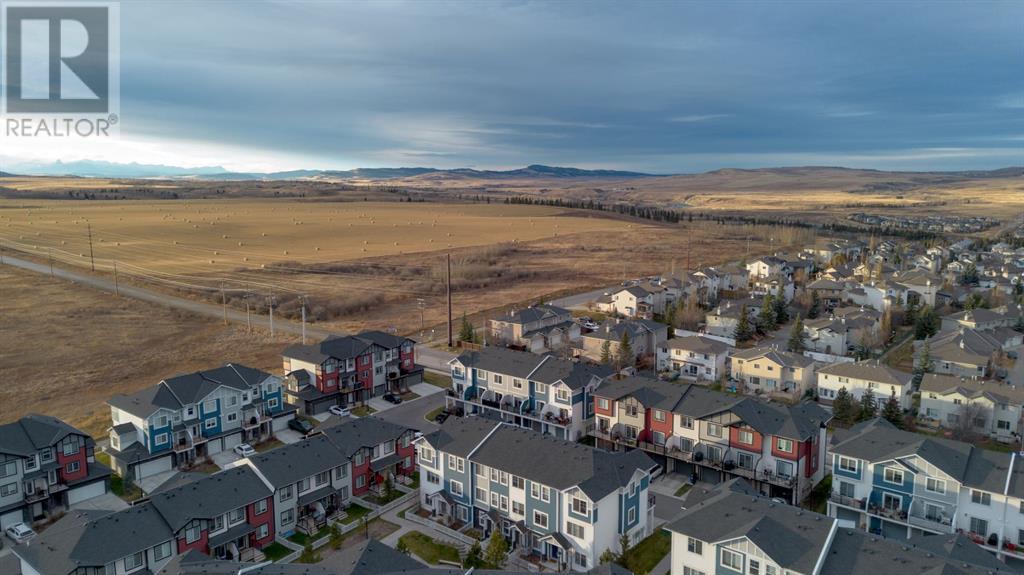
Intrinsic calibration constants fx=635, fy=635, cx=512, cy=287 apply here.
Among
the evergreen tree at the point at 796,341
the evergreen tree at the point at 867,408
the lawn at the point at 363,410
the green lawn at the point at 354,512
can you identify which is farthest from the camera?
the evergreen tree at the point at 796,341

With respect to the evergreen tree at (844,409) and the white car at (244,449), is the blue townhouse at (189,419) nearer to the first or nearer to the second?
the white car at (244,449)

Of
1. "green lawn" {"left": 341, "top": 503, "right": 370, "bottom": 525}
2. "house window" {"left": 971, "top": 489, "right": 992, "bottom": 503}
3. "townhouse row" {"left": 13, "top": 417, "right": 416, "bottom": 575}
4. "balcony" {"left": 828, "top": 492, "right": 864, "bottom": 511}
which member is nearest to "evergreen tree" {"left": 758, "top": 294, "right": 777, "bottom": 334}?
"balcony" {"left": 828, "top": 492, "right": 864, "bottom": 511}

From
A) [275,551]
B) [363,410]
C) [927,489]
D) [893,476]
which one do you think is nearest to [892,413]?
[893,476]

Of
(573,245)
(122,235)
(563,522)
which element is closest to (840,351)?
(563,522)

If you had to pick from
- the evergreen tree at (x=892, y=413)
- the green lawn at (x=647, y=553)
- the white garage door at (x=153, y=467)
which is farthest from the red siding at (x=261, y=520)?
the evergreen tree at (x=892, y=413)

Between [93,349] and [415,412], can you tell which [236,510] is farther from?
[93,349]

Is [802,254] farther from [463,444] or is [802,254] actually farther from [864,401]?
[463,444]
